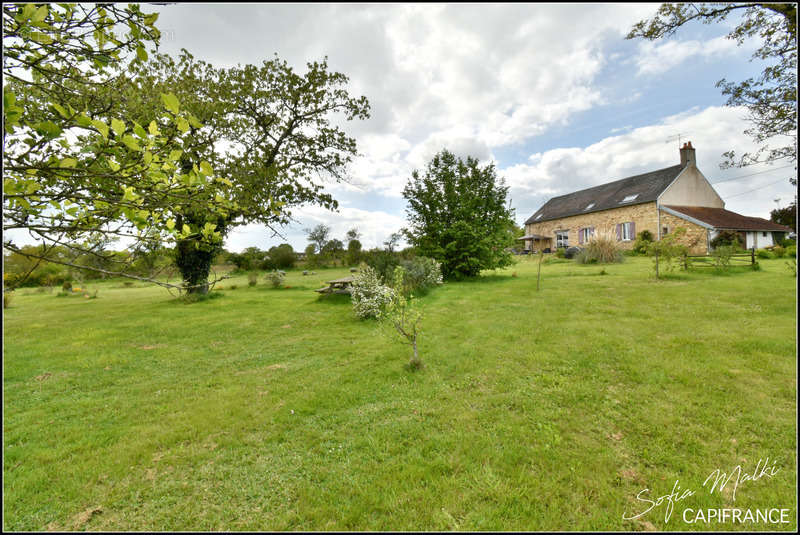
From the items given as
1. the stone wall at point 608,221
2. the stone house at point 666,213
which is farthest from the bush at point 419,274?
the stone wall at point 608,221

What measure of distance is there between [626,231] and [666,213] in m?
2.92

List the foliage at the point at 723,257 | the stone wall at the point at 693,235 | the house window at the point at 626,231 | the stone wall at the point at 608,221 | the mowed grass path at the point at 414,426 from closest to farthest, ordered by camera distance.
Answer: the mowed grass path at the point at 414,426 < the foliage at the point at 723,257 < the stone wall at the point at 693,235 < the stone wall at the point at 608,221 < the house window at the point at 626,231

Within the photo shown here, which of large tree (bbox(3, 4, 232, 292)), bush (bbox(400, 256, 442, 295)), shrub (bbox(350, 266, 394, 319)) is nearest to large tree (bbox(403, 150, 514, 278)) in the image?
bush (bbox(400, 256, 442, 295))

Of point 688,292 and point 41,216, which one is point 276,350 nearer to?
point 41,216

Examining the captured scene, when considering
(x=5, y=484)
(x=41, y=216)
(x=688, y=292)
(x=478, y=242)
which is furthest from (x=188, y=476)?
(x=478, y=242)

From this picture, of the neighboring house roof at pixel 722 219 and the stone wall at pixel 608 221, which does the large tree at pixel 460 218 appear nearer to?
the stone wall at pixel 608 221

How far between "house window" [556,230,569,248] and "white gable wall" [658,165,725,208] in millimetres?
8453

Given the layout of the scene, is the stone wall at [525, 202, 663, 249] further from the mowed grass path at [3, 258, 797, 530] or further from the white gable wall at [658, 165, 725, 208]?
the mowed grass path at [3, 258, 797, 530]

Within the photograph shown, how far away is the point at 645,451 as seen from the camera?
120 inches

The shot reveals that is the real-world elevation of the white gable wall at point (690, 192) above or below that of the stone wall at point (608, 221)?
above

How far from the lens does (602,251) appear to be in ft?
61.0

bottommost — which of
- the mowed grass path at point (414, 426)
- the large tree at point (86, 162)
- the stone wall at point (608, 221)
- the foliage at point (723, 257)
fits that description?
the mowed grass path at point (414, 426)

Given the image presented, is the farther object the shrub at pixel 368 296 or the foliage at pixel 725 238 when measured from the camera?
the foliage at pixel 725 238

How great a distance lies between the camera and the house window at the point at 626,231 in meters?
24.5
